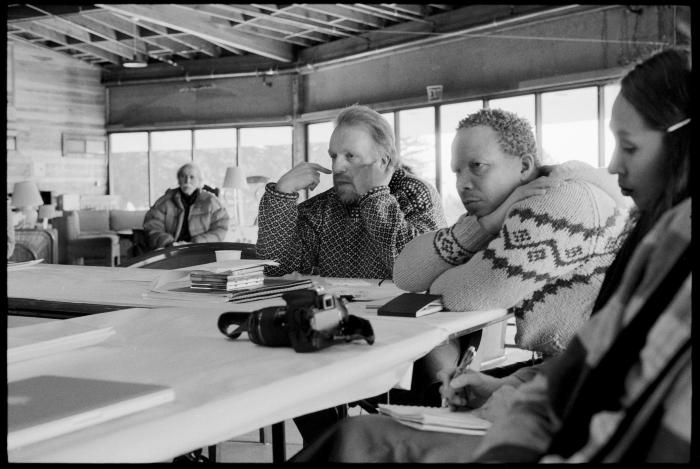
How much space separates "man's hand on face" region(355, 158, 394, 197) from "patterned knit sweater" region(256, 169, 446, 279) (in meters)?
0.07

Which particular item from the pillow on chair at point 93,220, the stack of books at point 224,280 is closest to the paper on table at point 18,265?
the stack of books at point 224,280

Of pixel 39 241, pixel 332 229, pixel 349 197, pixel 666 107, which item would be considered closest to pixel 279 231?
pixel 332 229

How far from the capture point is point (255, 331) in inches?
55.7

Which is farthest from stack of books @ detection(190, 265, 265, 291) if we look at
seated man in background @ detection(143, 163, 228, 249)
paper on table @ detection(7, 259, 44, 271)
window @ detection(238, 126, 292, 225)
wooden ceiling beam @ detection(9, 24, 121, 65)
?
wooden ceiling beam @ detection(9, 24, 121, 65)

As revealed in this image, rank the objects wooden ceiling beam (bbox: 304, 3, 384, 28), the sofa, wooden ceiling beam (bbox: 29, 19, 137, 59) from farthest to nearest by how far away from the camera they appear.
A: 1. wooden ceiling beam (bbox: 29, 19, 137, 59)
2. wooden ceiling beam (bbox: 304, 3, 384, 28)
3. the sofa

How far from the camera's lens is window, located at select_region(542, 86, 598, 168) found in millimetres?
9117

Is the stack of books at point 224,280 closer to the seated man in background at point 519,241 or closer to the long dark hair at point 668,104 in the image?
the seated man in background at point 519,241

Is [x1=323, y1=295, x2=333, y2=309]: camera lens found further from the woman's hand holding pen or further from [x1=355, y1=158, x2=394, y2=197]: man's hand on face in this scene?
[x1=355, y1=158, x2=394, y2=197]: man's hand on face

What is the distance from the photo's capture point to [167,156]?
15227 mm

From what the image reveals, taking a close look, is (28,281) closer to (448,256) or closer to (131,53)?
(448,256)

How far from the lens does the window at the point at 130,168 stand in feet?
50.7

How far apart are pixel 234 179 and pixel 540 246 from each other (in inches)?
424

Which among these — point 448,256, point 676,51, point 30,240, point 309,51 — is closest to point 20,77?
point 309,51

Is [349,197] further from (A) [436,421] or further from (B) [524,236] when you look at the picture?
(A) [436,421]
